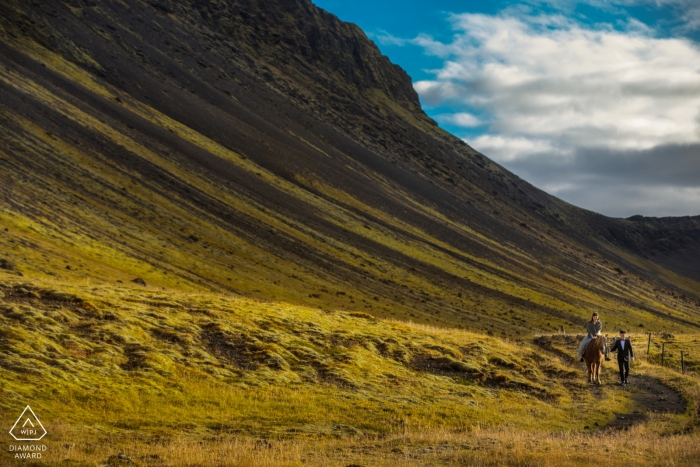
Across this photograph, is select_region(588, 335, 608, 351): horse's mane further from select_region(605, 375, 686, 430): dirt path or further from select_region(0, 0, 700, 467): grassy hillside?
select_region(605, 375, 686, 430): dirt path

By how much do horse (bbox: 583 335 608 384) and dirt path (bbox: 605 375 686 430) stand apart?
1284 mm

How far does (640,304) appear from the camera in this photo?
164 meters

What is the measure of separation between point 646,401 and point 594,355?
3.46 m

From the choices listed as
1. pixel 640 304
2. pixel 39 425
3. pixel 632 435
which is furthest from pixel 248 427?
pixel 640 304

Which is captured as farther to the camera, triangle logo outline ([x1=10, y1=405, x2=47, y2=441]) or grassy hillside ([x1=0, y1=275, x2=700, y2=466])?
grassy hillside ([x1=0, y1=275, x2=700, y2=466])

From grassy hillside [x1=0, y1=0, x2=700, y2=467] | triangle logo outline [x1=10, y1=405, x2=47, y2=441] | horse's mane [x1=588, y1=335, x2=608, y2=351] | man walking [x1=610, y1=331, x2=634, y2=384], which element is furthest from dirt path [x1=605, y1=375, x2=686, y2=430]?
triangle logo outline [x1=10, y1=405, x2=47, y2=441]

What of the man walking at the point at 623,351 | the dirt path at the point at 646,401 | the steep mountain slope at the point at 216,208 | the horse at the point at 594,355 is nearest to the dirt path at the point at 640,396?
the dirt path at the point at 646,401

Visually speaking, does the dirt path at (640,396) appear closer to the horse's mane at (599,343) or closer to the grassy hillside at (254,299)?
the grassy hillside at (254,299)

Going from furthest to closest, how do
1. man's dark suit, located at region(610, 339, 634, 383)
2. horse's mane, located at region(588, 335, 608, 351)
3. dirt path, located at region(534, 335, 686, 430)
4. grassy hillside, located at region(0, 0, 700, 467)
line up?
man's dark suit, located at region(610, 339, 634, 383)
horse's mane, located at region(588, 335, 608, 351)
dirt path, located at region(534, 335, 686, 430)
grassy hillside, located at region(0, 0, 700, 467)

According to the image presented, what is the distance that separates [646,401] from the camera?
28.8 meters

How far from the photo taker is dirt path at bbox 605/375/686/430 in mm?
24047

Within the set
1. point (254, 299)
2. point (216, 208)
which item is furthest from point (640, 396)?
point (216, 208)

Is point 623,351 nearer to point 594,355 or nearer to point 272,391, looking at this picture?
point 594,355

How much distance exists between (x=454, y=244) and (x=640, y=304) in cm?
5243
